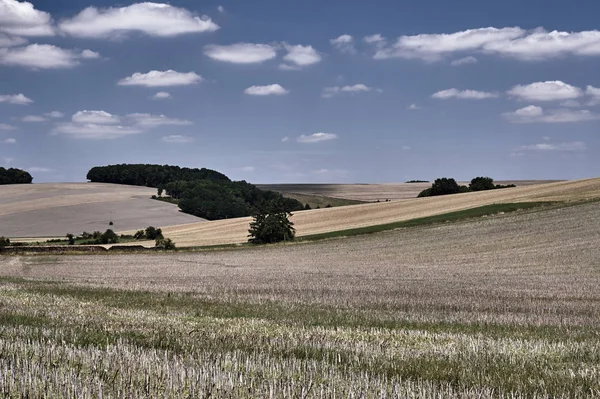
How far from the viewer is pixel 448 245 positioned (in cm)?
5434

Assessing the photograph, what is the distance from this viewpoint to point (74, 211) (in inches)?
4793

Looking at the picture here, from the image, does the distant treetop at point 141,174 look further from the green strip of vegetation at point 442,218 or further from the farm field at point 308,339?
the farm field at point 308,339

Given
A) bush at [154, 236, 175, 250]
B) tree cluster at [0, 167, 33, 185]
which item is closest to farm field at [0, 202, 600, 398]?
bush at [154, 236, 175, 250]

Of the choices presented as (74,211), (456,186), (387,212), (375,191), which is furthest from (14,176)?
(387,212)

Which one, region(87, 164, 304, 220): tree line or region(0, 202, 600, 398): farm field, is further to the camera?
region(87, 164, 304, 220): tree line

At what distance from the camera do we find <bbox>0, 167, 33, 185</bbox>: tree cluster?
17025 centimetres

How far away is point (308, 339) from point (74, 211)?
388 feet

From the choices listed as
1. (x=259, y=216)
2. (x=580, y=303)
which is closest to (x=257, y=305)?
(x=580, y=303)

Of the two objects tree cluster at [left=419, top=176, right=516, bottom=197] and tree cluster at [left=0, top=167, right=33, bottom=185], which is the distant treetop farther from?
tree cluster at [left=419, top=176, right=516, bottom=197]

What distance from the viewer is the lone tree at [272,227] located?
249ft

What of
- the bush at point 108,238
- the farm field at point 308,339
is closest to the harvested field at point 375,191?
the bush at point 108,238

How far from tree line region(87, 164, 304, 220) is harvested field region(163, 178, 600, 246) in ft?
17.7

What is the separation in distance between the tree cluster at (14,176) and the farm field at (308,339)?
159 metres

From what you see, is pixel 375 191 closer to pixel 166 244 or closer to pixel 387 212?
pixel 387 212
